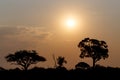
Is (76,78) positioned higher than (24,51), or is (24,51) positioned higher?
(24,51)

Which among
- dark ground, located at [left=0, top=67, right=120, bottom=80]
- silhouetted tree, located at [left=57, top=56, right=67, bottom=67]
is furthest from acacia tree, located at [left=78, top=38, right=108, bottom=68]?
dark ground, located at [left=0, top=67, right=120, bottom=80]

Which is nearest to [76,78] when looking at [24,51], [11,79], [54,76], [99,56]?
[54,76]

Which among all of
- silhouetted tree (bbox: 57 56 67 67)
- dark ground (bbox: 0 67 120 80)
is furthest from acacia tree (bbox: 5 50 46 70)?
dark ground (bbox: 0 67 120 80)

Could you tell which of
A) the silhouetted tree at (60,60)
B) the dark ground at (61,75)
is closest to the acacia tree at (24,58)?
the silhouetted tree at (60,60)

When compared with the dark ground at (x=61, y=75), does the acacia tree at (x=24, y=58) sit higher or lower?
higher

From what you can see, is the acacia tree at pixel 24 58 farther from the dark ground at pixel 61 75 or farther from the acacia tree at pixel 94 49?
the dark ground at pixel 61 75

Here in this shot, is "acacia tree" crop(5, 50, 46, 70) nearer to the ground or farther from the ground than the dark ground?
farther from the ground

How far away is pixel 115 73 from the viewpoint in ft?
149

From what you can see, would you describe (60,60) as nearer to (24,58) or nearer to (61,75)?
(24,58)

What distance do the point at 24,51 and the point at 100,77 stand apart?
211 feet

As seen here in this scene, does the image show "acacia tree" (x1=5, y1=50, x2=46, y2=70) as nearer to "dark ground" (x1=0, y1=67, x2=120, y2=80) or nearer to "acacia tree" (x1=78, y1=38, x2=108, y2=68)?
"acacia tree" (x1=78, y1=38, x2=108, y2=68)

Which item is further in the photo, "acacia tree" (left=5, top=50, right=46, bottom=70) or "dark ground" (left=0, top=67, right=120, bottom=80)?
"acacia tree" (left=5, top=50, right=46, bottom=70)

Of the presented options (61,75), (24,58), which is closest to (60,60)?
(24,58)

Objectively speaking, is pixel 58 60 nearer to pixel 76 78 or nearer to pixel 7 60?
pixel 7 60
